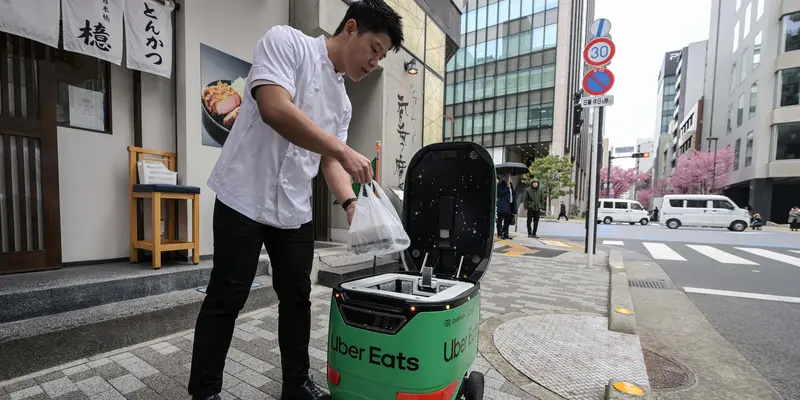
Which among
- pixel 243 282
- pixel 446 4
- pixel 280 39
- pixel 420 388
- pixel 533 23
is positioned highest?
pixel 533 23

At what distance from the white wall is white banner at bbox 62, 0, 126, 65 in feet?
1.79

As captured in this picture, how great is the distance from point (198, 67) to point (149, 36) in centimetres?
48

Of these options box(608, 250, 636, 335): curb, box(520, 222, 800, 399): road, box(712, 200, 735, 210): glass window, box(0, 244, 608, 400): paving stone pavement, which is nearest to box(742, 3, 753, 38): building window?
box(712, 200, 735, 210): glass window

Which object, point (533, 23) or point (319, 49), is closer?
point (319, 49)

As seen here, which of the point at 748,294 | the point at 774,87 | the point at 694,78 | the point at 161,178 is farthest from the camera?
the point at 694,78

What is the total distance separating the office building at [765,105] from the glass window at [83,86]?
34.3 m

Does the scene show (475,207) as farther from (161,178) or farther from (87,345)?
(161,178)

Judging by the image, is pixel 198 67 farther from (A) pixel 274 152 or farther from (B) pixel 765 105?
(B) pixel 765 105

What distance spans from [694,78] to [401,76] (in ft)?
209

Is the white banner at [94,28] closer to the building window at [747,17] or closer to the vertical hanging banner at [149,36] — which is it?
the vertical hanging banner at [149,36]

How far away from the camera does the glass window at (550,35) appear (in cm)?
2797

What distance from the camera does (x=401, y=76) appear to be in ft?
20.0

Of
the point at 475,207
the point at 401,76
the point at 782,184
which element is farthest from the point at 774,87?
the point at 475,207

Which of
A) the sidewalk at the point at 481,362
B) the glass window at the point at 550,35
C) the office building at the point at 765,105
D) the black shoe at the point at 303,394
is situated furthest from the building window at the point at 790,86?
the black shoe at the point at 303,394
